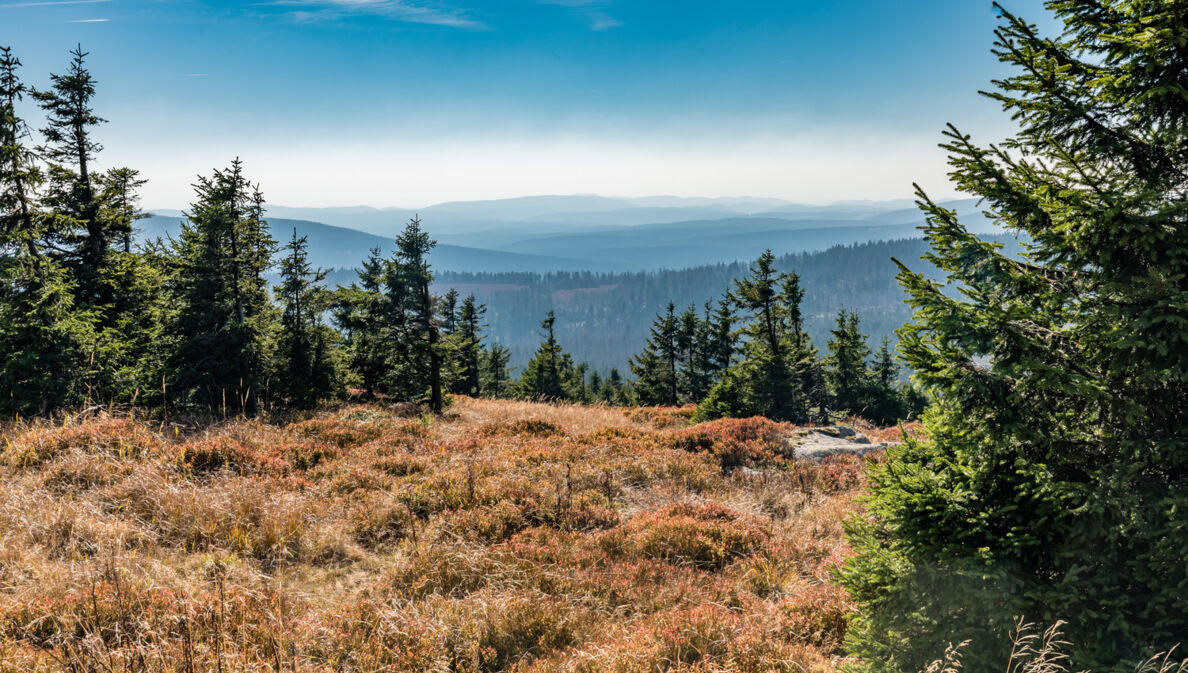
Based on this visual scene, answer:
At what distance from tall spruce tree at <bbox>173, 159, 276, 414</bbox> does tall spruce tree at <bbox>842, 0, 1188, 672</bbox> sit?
17.6 m

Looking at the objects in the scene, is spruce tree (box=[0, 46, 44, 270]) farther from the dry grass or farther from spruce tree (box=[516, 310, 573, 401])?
spruce tree (box=[516, 310, 573, 401])

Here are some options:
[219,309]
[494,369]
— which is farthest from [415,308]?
[494,369]

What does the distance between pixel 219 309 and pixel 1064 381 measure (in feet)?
62.5

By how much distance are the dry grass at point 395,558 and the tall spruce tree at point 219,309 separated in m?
5.55

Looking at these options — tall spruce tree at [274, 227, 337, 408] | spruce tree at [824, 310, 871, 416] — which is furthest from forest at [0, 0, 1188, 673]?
spruce tree at [824, 310, 871, 416]

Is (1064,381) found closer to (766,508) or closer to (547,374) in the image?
(766,508)

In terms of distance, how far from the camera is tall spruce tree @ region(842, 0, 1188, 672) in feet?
9.27

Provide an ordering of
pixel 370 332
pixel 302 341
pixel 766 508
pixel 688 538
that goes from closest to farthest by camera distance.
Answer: pixel 688 538, pixel 766 508, pixel 302 341, pixel 370 332

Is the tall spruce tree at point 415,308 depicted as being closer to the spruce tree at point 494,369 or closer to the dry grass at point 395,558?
the dry grass at point 395,558

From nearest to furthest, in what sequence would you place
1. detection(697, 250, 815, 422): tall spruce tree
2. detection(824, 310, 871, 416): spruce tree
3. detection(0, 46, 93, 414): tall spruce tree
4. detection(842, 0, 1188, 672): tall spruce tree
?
detection(842, 0, 1188, 672): tall spruce tree, detection(0, 46, 93, 414): tall spruce tree, detection(697, 250, 815, 422): tall spruce tree, detection(824, 310, 871, 416): spruce tree

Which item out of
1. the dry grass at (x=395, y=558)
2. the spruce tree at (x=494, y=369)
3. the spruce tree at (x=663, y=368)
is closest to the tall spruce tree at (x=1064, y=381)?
the dry grass at (x=395, y=558)

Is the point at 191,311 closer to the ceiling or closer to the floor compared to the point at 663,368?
closer to the ceiling

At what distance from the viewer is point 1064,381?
2.95 metres

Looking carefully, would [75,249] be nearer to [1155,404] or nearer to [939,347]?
[939,347]
